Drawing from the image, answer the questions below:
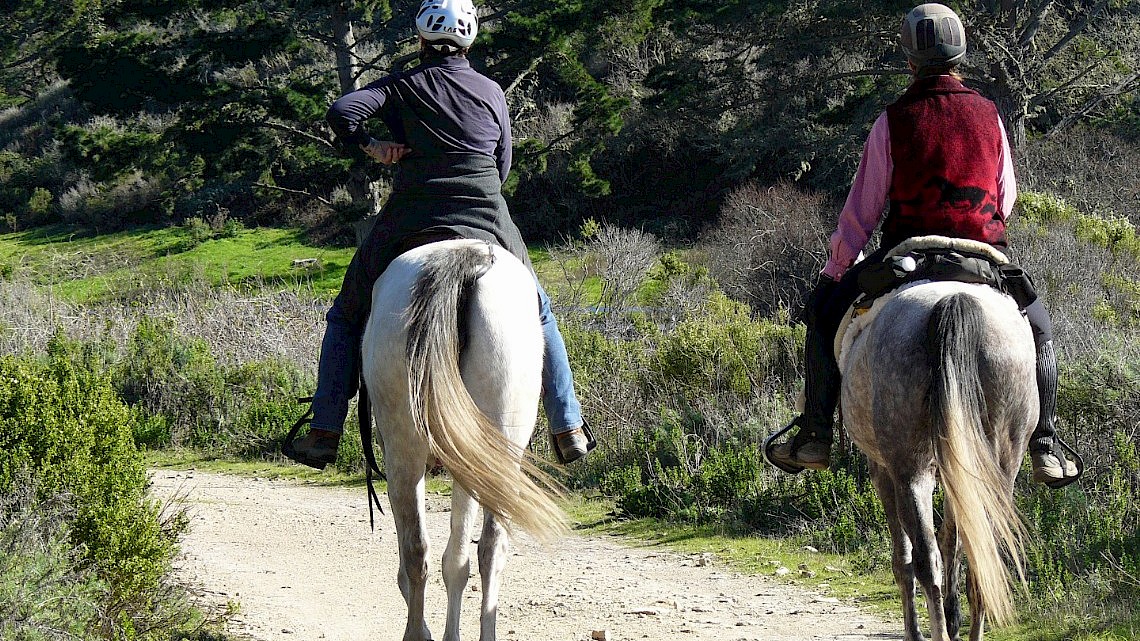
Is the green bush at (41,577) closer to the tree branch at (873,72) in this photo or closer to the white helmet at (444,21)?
the white helmet at (444,21)

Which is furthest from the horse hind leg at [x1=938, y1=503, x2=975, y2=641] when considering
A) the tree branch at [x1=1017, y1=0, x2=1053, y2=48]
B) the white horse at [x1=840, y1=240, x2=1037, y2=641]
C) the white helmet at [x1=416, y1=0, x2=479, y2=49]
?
the tree branch at [x1=1017, y1=0, x2=1053, y2=48]

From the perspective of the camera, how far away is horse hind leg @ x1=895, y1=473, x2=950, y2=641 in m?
4.42

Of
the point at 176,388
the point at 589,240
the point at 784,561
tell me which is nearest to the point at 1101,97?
the point at 589,240

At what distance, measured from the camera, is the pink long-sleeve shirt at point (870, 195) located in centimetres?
491

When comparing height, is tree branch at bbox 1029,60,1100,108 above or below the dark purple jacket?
above

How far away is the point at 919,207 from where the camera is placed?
4855 millimetres

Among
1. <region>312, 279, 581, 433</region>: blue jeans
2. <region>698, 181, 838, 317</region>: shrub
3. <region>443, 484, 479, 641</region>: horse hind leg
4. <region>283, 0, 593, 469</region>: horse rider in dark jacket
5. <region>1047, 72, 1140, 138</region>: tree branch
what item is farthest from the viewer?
<region>1047, 72, 1140, 138</region>: tree branch

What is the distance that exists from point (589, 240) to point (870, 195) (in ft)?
80.6

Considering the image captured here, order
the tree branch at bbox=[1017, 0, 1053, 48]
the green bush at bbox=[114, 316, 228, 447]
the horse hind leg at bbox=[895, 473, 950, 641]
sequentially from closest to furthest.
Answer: the horse hind leg at bbox=[895, 473, 950, 641]
the green bush at bbox=[114, 316, 228, 447]
the tree branch at bbox=[1017, 0, 1053, 48]

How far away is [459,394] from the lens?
171 inches

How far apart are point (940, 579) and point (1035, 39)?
27315 millimetres

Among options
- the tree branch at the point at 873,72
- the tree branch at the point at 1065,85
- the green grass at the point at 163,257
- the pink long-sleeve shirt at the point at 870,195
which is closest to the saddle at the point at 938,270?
the pink long-sleeve shirt at the point at 870,195

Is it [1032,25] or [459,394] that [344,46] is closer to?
[1032,25]

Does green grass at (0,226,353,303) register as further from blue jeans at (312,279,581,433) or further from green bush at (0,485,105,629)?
blue jeans at (312,279,581,433)
